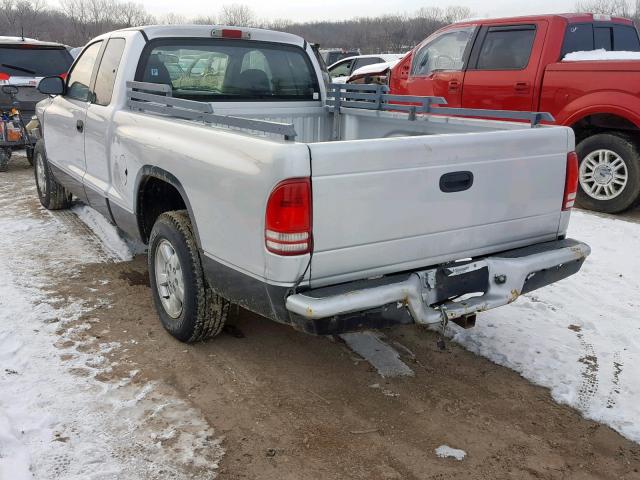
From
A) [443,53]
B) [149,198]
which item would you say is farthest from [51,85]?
[443,53]

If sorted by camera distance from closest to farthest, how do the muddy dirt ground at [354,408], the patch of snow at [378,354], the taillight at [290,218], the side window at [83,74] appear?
the taillight at [290,218] < the muddy dirt ground at [354,408] < the patch of snow at [378,354] < the side window at [83,74]

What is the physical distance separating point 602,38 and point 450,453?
6.42 m

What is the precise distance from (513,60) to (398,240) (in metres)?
5.38

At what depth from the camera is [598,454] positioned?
284 cm

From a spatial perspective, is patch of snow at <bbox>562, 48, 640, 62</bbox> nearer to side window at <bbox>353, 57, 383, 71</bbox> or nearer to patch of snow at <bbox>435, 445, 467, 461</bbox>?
patch of snow at <bbox>435, 445, 467, 461</bbox>

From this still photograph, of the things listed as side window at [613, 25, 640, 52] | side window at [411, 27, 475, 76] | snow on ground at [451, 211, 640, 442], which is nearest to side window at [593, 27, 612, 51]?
side window at [613, 25, 640, 52]

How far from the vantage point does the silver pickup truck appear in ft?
8.80

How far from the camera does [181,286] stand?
11.9 ft

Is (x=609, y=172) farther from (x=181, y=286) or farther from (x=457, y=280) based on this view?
(x=181, y=286)

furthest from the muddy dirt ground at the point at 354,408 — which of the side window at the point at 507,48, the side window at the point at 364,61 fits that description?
the side window at the point at 364,61

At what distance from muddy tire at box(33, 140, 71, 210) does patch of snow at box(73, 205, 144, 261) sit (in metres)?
0.21

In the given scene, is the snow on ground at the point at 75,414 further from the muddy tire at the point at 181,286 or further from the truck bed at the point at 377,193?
the truck bed at the point at 377,193

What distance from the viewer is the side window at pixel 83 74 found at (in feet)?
16.5

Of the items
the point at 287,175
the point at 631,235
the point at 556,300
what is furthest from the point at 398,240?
the point at 631,235
